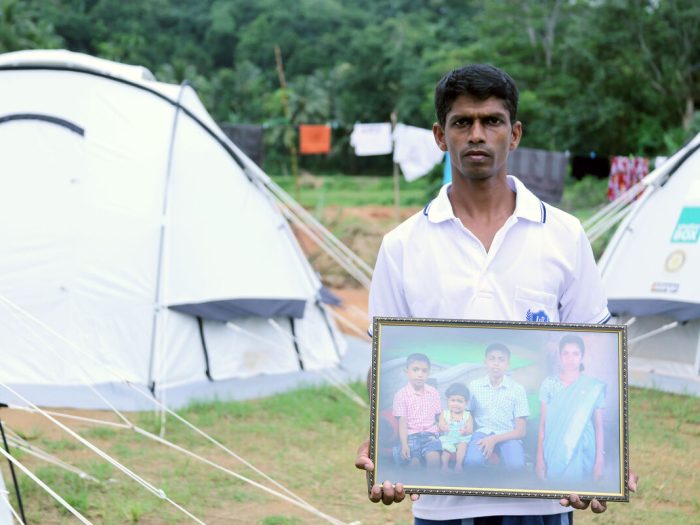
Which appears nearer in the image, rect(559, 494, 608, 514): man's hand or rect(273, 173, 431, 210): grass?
rect(559, 494, 608, 514): man's hand

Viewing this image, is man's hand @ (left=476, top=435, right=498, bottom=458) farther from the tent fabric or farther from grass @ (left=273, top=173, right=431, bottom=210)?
grass @ (left=273, top=173, right=431, bottom=210)

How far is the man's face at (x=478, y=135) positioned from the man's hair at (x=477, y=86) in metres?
0.01

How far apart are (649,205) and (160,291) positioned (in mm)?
4426

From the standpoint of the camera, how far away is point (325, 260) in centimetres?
1525

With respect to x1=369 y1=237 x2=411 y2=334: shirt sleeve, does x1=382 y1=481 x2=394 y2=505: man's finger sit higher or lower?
lower

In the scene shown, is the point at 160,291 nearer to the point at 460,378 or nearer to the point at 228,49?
the point at 460,378

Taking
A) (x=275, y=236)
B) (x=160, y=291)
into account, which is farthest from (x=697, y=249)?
(x=160, y=291)

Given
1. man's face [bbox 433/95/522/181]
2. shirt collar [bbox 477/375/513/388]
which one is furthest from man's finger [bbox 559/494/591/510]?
man's face [bbox 433/95/522/181]

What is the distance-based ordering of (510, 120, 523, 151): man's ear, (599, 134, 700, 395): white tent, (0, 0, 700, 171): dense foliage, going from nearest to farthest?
1. (510, 120, 523, 151): man's ear
2. (599, 134, 700, 395): white tent
3. (0, 0, 700, 171): dense foliage

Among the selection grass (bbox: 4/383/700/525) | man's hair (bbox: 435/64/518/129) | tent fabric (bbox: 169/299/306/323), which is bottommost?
grass (bbox: 4/383/700/525)

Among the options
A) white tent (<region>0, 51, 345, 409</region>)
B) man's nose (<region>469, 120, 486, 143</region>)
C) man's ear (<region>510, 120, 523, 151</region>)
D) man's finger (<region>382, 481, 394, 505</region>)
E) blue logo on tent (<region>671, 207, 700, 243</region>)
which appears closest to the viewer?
man's finger (<region>382, 481, 394, 505</region>)

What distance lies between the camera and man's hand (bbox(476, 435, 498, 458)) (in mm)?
2059

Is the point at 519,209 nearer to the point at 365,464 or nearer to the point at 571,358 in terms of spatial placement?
the point at 571,358

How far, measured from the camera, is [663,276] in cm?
806
